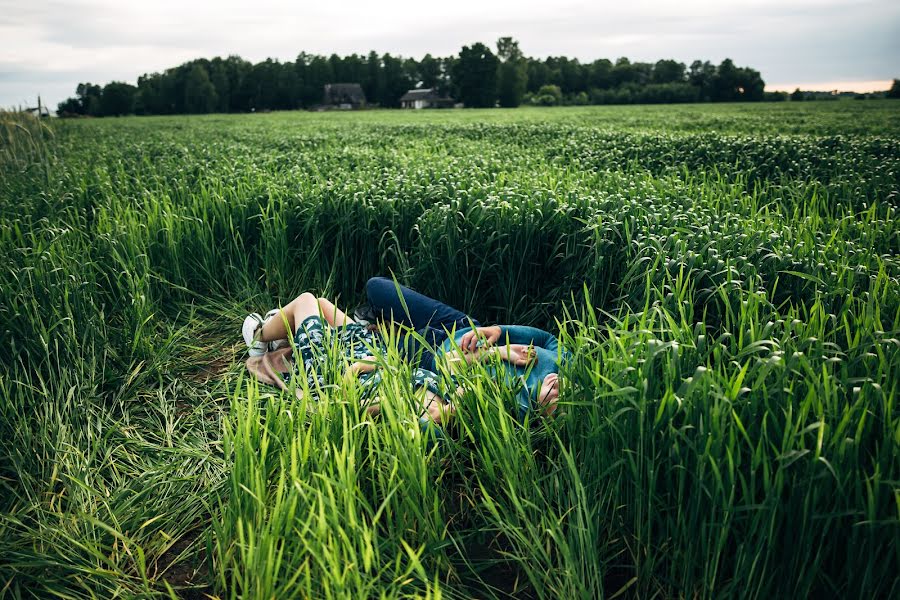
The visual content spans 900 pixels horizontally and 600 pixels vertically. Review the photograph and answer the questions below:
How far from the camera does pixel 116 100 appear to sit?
3073 inches

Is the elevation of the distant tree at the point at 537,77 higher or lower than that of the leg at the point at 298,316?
higher

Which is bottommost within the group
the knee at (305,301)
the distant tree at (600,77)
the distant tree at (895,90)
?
the knee at (305,301)

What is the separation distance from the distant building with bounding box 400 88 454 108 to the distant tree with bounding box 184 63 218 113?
3386cm

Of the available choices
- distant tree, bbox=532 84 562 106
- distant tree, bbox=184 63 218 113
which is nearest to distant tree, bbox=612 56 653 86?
distant tree, bbox=532 84 562 106

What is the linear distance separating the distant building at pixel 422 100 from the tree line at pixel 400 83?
9.75 ft

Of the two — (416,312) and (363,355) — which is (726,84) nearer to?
(416,312)

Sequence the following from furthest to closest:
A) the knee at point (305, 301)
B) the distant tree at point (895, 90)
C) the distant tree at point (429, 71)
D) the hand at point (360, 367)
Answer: the distant tree at point (429, 71) < the distant tree at point (895, 90) < the knee at point (305, 301) < the hand at point (360, 367)

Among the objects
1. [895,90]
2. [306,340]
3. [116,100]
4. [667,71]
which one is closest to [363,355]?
[306,340]

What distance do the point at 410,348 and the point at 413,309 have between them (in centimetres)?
27

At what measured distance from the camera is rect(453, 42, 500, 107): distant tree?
7562cm

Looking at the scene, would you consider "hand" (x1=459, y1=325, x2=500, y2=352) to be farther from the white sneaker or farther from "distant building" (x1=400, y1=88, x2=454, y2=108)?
"distant building" (x1=400, y1=88, x2=454, y2=108)

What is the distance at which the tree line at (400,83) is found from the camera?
69375 millimetres

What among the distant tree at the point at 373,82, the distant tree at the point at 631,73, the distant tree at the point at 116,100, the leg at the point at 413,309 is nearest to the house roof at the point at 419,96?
the distant tree at the point at 373,82

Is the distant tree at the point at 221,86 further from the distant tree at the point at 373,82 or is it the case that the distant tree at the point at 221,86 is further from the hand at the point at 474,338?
the hand at the point at 474,338
